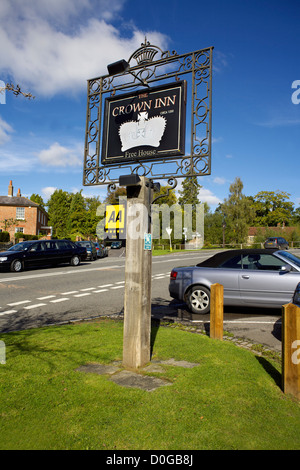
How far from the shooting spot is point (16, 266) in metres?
17.5

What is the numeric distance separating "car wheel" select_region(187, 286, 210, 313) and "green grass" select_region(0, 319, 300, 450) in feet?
10.1

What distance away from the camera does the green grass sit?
2.80 m

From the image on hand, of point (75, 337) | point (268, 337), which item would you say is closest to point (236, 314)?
point (268, 337)

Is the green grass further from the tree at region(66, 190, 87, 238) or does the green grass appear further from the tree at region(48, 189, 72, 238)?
the tree at region(48, 189, 72, 238)

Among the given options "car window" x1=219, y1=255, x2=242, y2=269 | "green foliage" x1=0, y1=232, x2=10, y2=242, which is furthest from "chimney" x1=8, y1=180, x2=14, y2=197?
"car window" x1=219, y1=255, x2=242, y2=269

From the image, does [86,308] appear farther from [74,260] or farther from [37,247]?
[74,260]

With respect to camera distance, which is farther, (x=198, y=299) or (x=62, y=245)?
(x=62, y=245)

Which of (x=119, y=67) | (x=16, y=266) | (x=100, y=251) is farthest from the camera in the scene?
(x=100, y=251)

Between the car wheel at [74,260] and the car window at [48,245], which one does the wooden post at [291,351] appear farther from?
the car wheel at [74,260]

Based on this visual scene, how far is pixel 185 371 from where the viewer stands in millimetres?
4273

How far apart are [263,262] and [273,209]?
96.8 metres

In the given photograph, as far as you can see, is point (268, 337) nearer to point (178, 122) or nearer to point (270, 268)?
point (270, 268)

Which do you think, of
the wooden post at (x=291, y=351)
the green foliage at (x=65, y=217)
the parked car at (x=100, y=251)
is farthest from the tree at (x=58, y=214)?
the wooden post at (x=291, y=351)

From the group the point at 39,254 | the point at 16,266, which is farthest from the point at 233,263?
the point at 39,254
